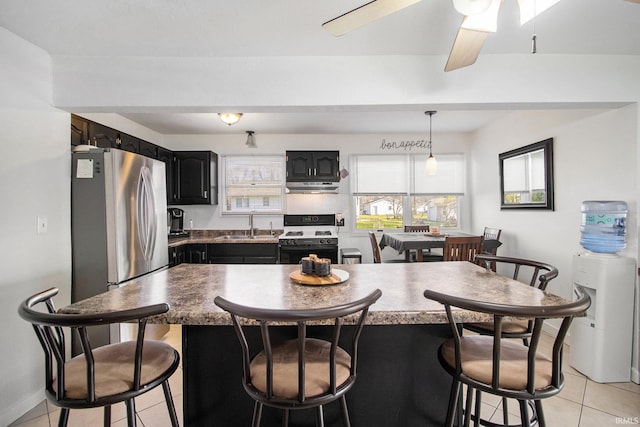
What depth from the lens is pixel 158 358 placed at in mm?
1203

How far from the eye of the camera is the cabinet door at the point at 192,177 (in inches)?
164

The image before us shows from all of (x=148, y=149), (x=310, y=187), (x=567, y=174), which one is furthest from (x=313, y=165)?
(x=567, y=174)

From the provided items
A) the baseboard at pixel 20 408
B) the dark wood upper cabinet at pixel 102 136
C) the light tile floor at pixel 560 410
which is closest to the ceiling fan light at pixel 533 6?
the light tile floor at pixel 560 410

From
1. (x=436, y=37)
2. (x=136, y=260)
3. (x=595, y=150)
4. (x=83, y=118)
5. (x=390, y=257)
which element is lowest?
(x=390, y=257)

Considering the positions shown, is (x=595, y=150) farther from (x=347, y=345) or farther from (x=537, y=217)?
(x=347, y=345)

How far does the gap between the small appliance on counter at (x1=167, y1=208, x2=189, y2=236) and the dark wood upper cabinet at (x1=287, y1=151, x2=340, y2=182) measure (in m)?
1.77

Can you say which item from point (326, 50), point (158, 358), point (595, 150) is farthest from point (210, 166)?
point (595, 150)

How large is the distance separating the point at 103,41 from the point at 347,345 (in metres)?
2.48

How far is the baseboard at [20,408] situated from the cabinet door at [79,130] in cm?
196

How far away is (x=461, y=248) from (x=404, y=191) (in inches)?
71.0

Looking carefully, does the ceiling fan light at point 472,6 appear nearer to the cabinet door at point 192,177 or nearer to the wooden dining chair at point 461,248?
the wooden dining chair at point 461,248

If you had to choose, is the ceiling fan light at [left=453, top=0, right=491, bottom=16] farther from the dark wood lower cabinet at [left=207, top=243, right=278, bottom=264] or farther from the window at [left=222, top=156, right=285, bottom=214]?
the window at [left=222, top=156, right=285, bottom=214]

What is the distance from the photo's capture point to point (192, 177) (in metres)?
4.18

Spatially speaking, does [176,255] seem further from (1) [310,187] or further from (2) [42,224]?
(1) [310,187]
